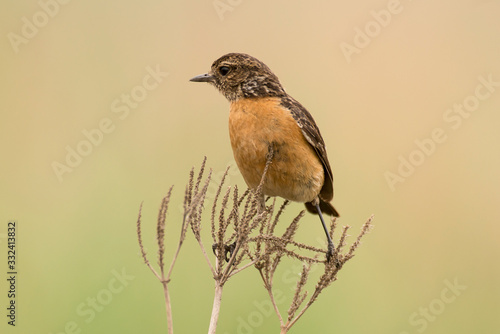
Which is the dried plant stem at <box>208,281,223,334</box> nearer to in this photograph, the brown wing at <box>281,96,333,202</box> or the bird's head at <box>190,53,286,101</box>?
the brown wing at <box>281,96,333,202</box>

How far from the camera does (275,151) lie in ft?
11.6

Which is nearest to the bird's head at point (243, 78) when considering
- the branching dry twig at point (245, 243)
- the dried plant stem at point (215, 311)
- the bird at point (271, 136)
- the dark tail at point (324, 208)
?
the bird at point (271, 136)

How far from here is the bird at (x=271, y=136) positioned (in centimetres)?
356

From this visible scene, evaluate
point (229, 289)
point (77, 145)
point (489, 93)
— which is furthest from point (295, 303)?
point (489, 93)

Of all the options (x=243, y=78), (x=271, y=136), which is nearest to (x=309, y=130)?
(x=271, y=136)

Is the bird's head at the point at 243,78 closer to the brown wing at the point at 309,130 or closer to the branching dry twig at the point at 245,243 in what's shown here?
the brown wing at the point at 309,130

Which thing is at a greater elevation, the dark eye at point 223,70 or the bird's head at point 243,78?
the dark eye at point 223,70

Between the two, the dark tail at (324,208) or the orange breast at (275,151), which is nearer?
the orange breast at (275,151)

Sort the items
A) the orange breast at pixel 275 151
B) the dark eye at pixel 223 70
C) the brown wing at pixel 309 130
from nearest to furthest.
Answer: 1. the orange breast at pixel 275 151
2. the brown wing at pixel 309 130
3. the dark eye at pixel 223 70

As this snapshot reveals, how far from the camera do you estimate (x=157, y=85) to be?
6.21 metres

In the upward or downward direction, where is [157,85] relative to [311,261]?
upward

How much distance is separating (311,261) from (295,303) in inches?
7.9

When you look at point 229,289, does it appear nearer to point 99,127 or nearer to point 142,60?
point 99,127

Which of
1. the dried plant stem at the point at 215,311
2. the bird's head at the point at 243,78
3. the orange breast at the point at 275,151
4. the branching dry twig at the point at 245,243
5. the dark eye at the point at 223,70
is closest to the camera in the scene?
the dried plant stem at the point at 215,311
